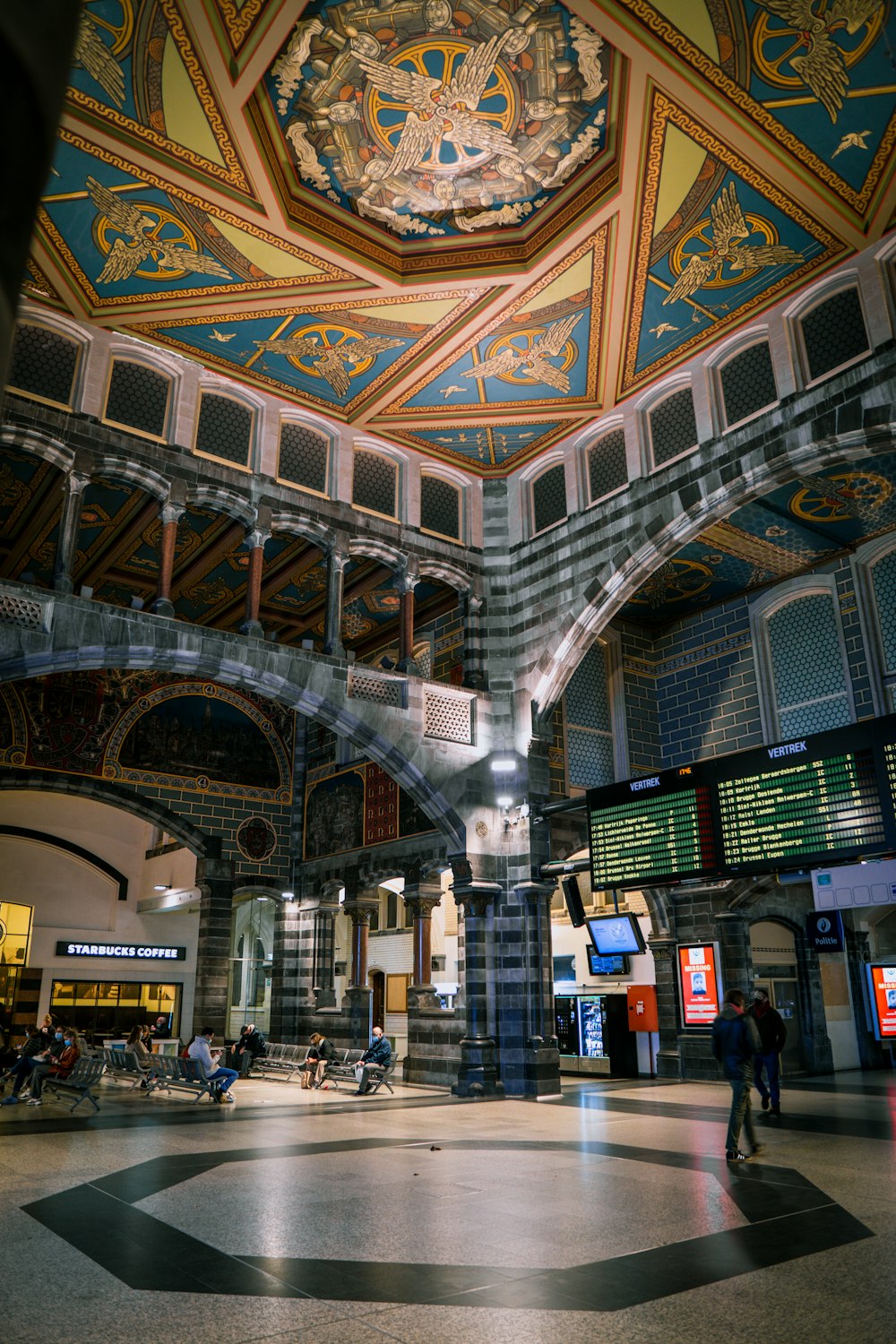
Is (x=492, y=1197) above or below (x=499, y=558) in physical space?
below

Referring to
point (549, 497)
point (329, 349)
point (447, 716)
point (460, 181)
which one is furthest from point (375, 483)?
point (460, 181)

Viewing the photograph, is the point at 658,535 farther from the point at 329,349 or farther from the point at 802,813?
the point at 329,349

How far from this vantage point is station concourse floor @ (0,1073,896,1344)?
415 cm

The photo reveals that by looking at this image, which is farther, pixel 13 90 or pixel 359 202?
pixel 359 202

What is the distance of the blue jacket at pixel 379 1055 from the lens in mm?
15234

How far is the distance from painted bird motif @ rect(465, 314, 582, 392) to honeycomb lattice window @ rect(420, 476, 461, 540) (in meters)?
2.73

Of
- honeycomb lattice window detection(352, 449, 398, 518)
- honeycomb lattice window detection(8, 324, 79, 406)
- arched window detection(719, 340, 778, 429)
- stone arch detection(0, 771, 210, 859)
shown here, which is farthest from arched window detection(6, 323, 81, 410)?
arched window detection(719, 340, 778, 429)

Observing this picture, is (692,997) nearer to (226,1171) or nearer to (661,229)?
(226,1171)

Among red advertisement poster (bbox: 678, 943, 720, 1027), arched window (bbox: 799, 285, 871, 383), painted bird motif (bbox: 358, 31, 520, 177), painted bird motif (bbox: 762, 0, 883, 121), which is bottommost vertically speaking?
red advertisement poster (bbox: 678, 943, 720, 1027)

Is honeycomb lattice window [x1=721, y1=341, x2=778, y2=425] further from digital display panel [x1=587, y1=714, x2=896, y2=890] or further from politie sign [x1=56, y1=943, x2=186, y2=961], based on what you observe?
politie sign [x1=56, y1=943, x2=186, y2=961]

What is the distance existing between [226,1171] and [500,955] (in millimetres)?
7475

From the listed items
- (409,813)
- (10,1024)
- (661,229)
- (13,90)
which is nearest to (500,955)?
(409,813)

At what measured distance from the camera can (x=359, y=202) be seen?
452 inches

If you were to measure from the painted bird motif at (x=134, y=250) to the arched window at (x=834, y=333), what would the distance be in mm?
7470
